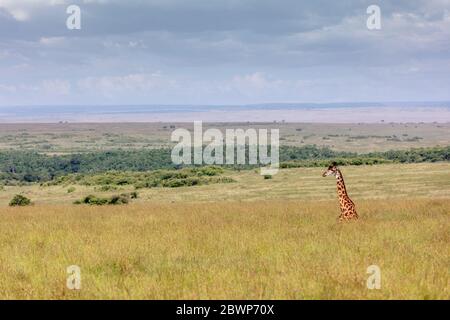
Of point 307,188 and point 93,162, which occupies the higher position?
point 307,188

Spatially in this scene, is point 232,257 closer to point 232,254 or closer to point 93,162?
point 232,254

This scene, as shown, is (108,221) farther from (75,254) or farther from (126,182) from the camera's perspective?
(126,182)

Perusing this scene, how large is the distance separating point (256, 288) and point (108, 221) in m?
9.85

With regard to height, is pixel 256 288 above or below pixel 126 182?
above

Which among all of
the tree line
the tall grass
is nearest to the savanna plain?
the tall grass

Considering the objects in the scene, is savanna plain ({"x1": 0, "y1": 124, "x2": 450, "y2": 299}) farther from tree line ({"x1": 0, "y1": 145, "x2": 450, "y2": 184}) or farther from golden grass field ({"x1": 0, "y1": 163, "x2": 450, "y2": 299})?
tree line ({"x1": 0, "y1": 145, "x2": 450, "y2": 184})

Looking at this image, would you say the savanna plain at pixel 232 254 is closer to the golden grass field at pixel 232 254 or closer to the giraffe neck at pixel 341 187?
the golden grass field at pixel 232 254

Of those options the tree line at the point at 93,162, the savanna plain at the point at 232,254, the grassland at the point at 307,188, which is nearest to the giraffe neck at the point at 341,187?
the savanna plain at the point at 232,254

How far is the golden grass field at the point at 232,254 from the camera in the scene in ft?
25.1

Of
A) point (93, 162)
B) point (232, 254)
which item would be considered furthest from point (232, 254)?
point (93, 162)

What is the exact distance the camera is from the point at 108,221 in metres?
16.7

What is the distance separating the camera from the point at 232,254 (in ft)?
34.3

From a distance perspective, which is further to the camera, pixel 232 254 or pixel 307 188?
pixel 307 188
